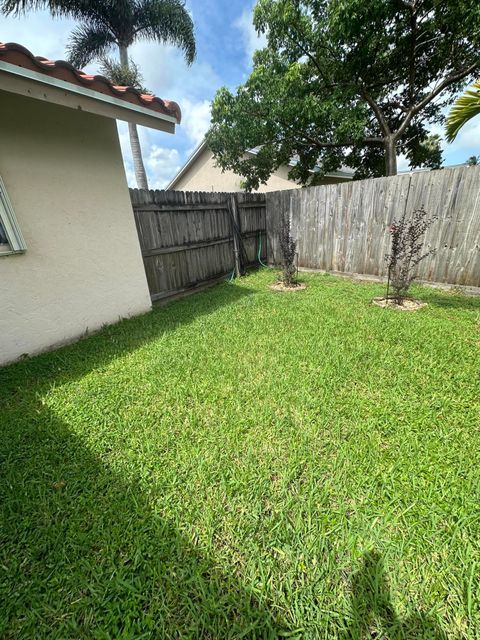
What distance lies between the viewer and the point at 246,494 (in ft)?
4.84

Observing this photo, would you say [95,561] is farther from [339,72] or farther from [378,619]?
[339,72]

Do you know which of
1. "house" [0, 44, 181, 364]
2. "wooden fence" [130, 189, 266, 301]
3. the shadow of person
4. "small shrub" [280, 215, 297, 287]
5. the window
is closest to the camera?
the shadow of person

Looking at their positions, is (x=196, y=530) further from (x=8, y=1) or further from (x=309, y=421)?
(x=8, y=1)

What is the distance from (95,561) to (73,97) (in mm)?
3552

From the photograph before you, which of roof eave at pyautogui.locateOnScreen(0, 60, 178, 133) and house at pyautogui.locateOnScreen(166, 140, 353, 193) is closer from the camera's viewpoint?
roof eave at pyautogui.locateOnScreen(0, 60, 178, 133)

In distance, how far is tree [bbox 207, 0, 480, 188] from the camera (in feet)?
19.8

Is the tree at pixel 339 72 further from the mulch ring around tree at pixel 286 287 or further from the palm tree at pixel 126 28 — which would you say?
the palm tree at pixel 126 28

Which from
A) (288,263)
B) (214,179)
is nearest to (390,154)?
(288,263)

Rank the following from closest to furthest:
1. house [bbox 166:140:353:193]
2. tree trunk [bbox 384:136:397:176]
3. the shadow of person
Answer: the shadow of person
tree trunk [bbox 384:136:397:176]
house [bbox 166:140:353:193]

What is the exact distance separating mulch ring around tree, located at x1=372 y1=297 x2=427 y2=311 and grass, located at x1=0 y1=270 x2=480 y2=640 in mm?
1034

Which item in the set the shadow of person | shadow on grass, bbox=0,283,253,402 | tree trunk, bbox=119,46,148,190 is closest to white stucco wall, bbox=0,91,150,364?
shadow on grass, bbox=0,283,253,402

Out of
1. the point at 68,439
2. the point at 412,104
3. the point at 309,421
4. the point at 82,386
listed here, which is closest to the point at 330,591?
the point at 309,421

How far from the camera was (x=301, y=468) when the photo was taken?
5.26 feet

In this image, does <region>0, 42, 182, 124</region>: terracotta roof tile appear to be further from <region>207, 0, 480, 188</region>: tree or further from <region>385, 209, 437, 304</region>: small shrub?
<region>207, 0, 480, 188</region>: tree
